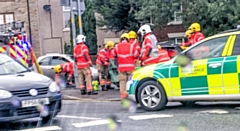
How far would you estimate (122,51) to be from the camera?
1182cm

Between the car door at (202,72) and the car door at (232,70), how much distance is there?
0.09 m

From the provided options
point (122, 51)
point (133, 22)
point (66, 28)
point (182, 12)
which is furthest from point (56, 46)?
point (122, 51)

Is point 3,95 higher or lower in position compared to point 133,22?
lower

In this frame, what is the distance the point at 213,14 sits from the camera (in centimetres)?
1955

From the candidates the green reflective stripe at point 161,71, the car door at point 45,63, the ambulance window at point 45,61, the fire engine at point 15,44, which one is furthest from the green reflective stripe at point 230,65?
the ambulance window at point 45,61

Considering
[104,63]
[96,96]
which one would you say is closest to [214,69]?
[96,96]

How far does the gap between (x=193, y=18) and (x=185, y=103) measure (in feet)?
36.1

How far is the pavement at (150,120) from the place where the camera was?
8.12 meters

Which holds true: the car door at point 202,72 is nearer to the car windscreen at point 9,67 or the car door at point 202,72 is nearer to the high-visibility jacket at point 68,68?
the car windscreen at point 9,67

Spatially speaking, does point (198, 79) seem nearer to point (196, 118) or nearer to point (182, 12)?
point (196, 118)

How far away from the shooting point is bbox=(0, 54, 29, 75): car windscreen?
9.37 metres

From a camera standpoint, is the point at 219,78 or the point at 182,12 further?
the point at 182,12

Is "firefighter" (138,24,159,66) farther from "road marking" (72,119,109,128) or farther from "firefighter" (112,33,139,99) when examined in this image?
"road marking" (72,119,109,128)

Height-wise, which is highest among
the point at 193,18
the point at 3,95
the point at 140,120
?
the point at 193,18
